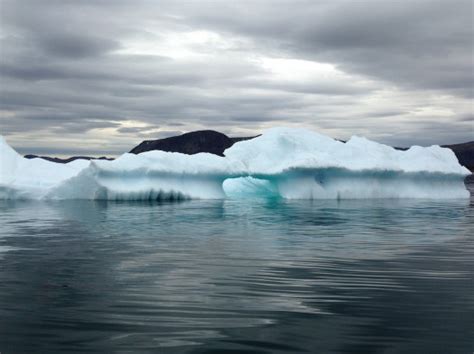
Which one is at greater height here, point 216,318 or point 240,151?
point 240,151

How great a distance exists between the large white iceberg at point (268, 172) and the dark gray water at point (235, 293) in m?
16.4

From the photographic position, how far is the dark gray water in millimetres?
4984

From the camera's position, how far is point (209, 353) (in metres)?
4.64

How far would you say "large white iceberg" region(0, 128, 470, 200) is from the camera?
30281mm

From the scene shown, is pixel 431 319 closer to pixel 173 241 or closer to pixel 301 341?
pixel 301 341

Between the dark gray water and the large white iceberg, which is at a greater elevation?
the large white iceberg

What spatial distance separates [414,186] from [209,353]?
32.3 m

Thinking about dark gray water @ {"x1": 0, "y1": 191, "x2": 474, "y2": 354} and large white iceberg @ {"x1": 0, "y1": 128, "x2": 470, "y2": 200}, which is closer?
dark gray water @ {"x1": 0, "y1": 191, "x2": 474, "y2": 354}

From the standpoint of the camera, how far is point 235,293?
271 inches

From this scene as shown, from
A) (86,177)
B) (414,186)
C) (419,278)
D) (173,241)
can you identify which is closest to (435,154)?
(414,186)

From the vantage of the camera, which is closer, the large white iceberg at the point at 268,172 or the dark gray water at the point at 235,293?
the dark gray water at the point at 235,293

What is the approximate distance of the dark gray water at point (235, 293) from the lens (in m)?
4.98

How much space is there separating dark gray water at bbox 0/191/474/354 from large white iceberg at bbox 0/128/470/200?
16373mm

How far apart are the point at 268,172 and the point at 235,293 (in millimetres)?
25321
